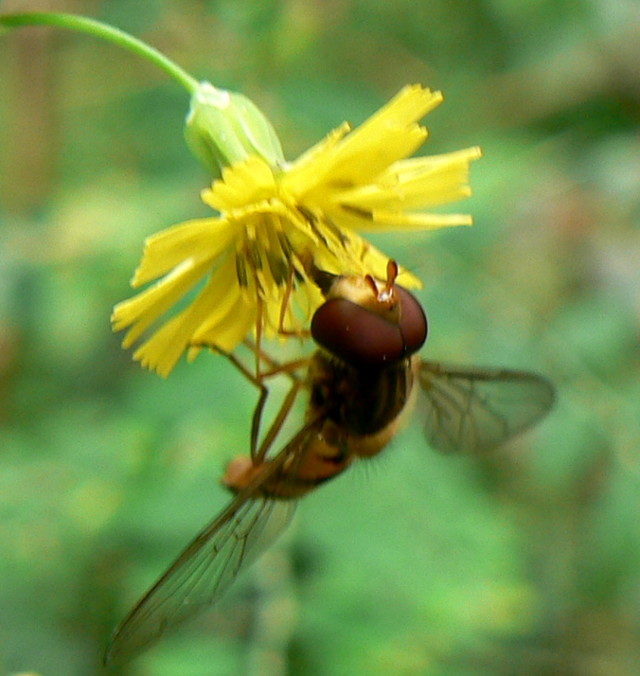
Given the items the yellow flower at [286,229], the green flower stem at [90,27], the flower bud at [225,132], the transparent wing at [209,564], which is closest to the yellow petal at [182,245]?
the yellow flower at [286,229]

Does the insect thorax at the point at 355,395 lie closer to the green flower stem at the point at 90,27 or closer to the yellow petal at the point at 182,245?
the yellow petal at the point at 182,245

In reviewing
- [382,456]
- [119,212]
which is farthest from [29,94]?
[382,456]

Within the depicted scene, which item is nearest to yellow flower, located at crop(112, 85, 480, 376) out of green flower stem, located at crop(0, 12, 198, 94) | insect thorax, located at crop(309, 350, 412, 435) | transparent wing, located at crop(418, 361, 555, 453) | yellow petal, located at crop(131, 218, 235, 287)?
yellow petal, located at crop(131, 218, 235, 287)

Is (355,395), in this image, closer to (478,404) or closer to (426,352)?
(478,404)

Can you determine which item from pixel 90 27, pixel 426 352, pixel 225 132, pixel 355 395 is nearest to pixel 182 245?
pixel 225 132

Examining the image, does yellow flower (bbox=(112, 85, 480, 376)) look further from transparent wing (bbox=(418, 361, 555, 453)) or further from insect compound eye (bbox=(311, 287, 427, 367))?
transparent wing (bbox=(418, 361, 555, 453))
